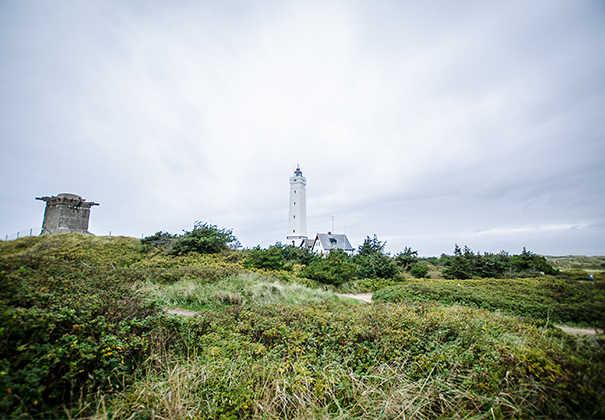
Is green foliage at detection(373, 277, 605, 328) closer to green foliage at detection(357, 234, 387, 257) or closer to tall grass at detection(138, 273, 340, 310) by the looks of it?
tall grass at detection(138, 273, 340, 310)

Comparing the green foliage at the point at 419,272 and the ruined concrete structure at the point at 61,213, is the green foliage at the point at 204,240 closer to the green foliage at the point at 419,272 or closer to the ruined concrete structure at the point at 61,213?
the ruined concrete structure at the point at 61,213

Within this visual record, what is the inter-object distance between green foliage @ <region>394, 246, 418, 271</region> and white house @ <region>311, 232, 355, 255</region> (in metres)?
14.3

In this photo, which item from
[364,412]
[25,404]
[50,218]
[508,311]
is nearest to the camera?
[25,404]

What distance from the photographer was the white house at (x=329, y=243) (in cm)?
3372

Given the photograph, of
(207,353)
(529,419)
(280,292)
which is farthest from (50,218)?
(529,419)

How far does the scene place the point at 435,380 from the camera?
103 inches

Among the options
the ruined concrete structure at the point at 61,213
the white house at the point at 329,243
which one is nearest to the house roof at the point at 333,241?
the white house at the point at 329,243

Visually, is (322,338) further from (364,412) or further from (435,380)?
(435,380)

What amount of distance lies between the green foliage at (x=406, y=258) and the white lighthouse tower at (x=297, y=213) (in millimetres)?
20062

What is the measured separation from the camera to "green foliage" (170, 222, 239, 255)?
15.2 metres

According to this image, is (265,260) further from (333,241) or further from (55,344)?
(333,241)

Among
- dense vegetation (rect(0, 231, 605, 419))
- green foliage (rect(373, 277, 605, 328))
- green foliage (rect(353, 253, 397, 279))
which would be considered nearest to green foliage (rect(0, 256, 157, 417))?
dense vegetation (rect(0, 231, 605, 419))

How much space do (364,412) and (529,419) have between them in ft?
4.13

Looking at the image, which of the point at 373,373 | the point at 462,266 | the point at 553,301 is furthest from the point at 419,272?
the point at 373,373
